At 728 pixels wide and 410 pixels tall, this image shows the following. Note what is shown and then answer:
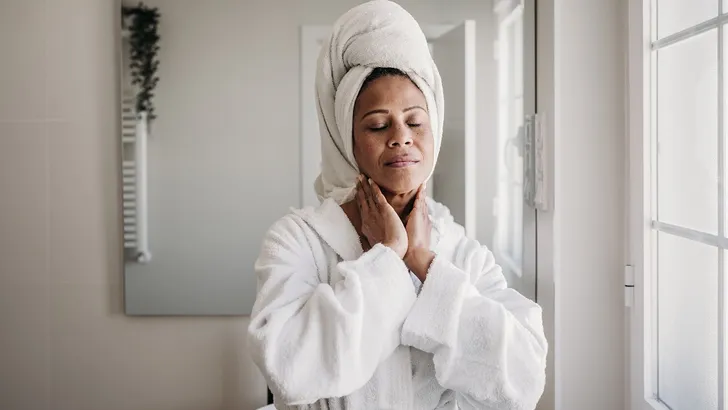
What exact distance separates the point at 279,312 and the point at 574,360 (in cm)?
94

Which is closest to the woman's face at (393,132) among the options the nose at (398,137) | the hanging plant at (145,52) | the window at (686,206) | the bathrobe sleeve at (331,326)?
the nose at (398,137)

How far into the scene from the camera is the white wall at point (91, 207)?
72.4 inches

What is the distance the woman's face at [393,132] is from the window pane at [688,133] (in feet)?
1.79

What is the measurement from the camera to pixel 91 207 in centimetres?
189

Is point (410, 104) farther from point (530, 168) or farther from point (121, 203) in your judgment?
point (121, 203)

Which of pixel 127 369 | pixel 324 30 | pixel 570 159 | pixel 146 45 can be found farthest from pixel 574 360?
pixel 146 45

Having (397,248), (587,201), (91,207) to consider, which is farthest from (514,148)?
(91,207)

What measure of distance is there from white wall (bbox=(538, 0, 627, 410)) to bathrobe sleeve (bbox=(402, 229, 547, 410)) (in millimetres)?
658

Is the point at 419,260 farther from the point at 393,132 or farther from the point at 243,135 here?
the point at 243,135

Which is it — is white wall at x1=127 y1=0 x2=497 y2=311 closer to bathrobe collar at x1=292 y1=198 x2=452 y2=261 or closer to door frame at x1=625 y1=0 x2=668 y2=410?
door frame at x1=625 y1=0 x2=668 y2=410

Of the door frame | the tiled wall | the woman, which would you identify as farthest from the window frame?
the tiled wall

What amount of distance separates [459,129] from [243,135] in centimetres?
58

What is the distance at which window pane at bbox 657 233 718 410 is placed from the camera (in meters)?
1.25

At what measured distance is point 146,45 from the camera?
1843mm
